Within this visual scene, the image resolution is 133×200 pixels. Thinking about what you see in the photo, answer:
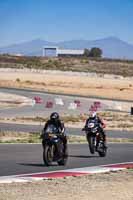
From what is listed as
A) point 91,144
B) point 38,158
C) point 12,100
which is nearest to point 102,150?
point 91,144

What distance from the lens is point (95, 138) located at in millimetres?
22594

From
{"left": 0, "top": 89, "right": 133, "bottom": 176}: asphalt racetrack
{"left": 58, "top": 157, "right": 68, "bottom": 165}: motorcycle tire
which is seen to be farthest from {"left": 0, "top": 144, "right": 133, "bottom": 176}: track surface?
{"left": 58, "top": 157, "right": 68, "bottom": 165}: motorcycle tire

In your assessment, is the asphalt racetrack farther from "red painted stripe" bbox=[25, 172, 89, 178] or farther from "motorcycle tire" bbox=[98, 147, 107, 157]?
"red painted stripe" bbox=[25, 172, 89, 178]

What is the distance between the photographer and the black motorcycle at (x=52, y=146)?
18094mm

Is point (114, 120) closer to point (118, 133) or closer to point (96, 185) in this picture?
point (118, 133)

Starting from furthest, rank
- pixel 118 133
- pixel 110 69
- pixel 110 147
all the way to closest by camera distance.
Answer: pixel 110 69 → pixel 118 133 → pixel 110 147

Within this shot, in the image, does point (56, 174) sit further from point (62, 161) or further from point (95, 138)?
point (95, 138)

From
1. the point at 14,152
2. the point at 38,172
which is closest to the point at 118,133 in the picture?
the point at 14,152

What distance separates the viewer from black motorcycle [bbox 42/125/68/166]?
18.1 m

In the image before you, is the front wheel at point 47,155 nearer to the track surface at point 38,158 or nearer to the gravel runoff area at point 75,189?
the track surface at point 38,158

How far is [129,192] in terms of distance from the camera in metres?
13.2

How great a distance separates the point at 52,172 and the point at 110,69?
163m

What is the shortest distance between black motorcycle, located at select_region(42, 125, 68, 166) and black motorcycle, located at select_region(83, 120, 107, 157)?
12.7 feet

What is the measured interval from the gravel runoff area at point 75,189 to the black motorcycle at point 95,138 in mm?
6307
